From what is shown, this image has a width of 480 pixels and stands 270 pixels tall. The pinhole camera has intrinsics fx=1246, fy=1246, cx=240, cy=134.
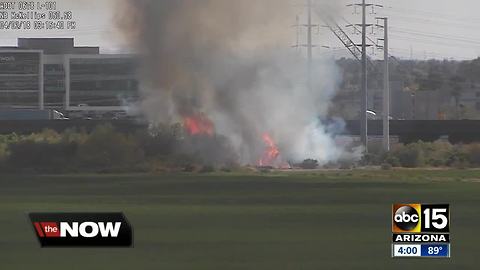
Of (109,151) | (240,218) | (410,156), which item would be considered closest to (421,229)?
(240,218)

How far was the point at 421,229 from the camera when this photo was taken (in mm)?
27703

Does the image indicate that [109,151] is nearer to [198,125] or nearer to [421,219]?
[198,125]

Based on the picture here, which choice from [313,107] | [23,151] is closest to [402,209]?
[23,151]

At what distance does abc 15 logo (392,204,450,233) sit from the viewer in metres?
27.8

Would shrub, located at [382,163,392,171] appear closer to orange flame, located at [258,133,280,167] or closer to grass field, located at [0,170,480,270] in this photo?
orange flame, located at [258,133,280,167]

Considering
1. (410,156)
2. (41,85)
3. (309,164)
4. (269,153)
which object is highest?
(41,85)

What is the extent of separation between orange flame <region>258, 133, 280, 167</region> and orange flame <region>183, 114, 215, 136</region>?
4.86 metres

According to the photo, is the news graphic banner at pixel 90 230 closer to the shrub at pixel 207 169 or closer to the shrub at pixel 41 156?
the shrub at pixel 207 169

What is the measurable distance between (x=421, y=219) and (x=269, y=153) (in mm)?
71912

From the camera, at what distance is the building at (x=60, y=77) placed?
176m

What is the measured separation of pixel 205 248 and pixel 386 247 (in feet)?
17.1

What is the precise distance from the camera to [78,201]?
54656mm

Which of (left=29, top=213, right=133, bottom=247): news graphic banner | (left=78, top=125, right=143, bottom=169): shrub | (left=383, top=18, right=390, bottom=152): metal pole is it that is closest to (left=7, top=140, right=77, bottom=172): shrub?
(left=78, top=125, right=143, bottom=169): shrub

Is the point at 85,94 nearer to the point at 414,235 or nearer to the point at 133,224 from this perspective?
the point at 133,224
